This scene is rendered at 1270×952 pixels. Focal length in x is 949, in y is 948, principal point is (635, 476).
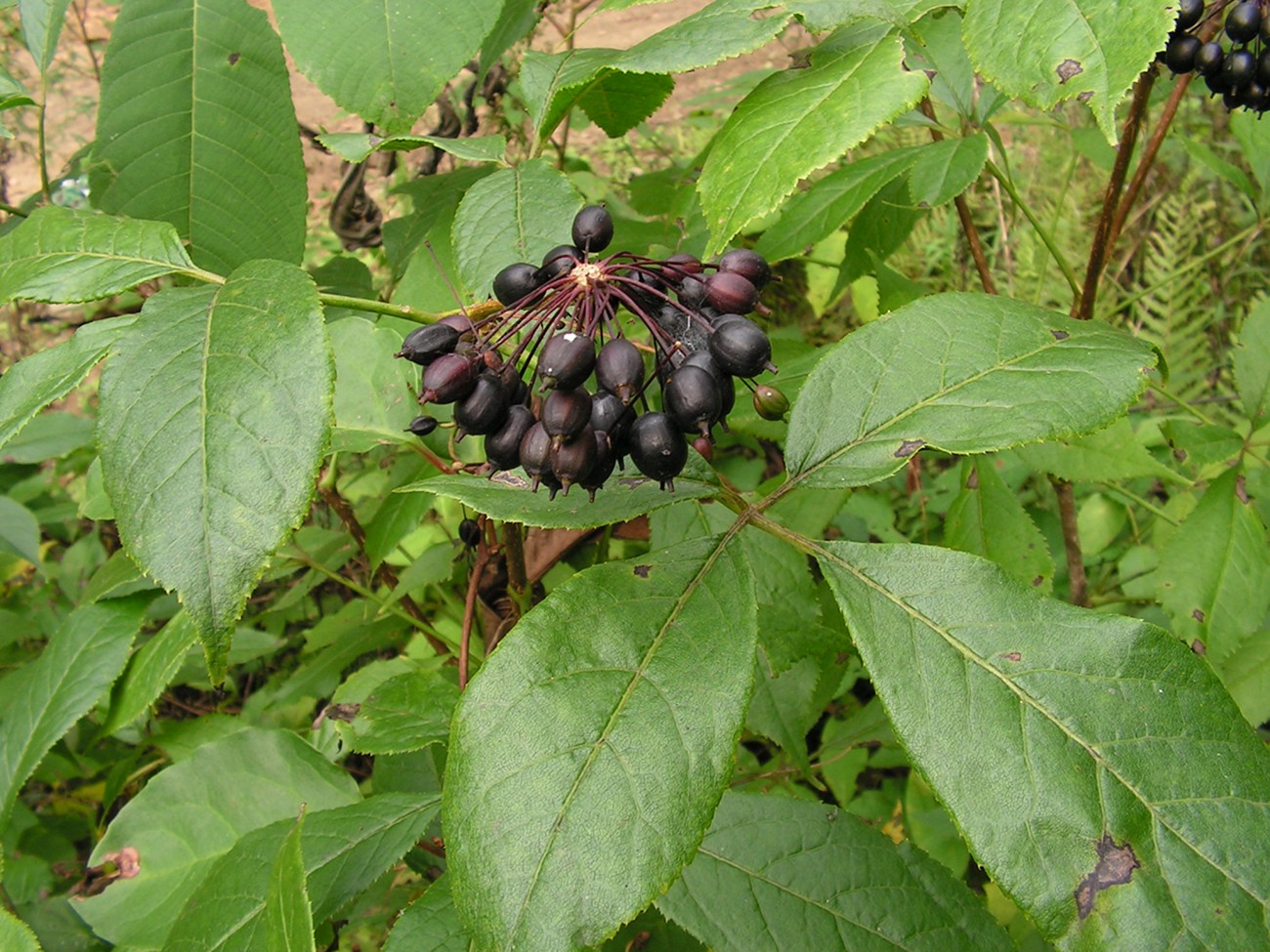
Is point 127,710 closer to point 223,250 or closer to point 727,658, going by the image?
point 223,250

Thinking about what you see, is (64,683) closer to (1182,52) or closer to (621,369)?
(621,369)

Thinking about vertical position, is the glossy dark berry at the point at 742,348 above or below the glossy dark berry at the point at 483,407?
above

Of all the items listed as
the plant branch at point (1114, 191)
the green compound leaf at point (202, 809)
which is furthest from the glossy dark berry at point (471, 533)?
the plant branch at point (1114, 191)

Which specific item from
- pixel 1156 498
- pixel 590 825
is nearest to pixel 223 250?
pixel 590 825

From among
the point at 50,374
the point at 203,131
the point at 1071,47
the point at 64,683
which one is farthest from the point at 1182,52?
the point at 64,683

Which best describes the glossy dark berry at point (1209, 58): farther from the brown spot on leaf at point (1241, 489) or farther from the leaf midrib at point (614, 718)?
the leaf midrib at point (614, 718)

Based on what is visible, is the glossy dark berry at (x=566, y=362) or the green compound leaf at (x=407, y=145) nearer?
the glossy dark berry at (x=566, y=362)
